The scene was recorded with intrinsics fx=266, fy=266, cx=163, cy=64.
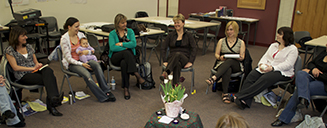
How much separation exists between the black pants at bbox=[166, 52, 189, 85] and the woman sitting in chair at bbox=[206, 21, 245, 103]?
439 mm

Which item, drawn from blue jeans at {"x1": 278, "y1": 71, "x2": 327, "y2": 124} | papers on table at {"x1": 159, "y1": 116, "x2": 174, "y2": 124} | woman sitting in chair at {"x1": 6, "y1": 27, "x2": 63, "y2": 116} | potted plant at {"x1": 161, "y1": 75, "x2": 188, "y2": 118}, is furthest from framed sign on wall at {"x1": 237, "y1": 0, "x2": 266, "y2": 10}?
woman sitting in chair at {"x1": 6, "y1": 27, "x2": 63, "y2": 116}

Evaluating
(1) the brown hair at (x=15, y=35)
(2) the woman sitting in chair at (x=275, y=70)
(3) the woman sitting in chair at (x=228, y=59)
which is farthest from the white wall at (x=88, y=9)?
(2) the woman sitting in chair at (x=275, y=70)

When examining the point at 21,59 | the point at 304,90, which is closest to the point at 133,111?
the point at 21,59

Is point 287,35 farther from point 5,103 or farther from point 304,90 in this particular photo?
point 5,103

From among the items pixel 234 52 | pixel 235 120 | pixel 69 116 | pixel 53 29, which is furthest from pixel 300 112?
pixel 53 29

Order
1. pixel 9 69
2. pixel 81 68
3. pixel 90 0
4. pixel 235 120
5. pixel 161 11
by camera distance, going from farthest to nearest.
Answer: pixel 161 11, pixel 90 0, pixel 81 68, pixel 9 69, pixel 235 120

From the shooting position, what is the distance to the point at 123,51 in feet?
12.3

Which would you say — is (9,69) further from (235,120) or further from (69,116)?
(235,120)

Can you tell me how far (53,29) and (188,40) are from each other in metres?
3.60

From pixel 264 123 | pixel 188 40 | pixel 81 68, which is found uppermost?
pixel 188 40

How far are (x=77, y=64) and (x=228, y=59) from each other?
202 centimetres

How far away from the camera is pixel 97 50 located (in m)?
4.82

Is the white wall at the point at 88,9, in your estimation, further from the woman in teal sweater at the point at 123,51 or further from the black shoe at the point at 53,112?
the black shoe at the point at 53,112

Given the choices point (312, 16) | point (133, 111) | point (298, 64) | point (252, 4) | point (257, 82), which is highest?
point (252, 4)
